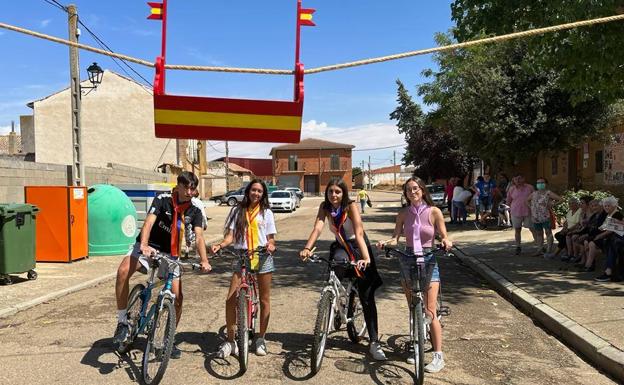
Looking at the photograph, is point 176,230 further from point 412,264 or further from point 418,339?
point 418,339

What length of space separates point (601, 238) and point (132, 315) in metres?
7.27

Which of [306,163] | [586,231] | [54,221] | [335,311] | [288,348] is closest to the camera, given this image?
[335,311]

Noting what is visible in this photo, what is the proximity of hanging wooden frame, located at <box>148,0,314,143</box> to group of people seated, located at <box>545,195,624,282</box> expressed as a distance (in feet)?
20.8

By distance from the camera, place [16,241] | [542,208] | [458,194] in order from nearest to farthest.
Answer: [16,241] < [542,208] < [458,194]

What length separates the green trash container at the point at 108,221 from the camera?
12094mm

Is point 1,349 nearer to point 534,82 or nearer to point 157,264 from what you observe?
point 157,264

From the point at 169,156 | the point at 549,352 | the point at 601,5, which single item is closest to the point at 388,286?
the point at 549,352

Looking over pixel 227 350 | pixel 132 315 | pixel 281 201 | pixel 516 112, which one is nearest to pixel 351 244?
pixel 227 350

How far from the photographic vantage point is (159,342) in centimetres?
462

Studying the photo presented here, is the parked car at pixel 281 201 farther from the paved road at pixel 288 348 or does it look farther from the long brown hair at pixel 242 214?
the long brown hair at pixel 242 214

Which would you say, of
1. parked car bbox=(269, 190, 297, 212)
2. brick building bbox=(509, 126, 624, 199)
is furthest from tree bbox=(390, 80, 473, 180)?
parked car bbox=(269, 190, 297, 212)

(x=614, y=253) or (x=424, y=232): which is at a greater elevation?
(x=424, y=232)

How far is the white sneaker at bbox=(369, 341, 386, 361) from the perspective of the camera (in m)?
5.09

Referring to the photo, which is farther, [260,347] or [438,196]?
[438,196]
